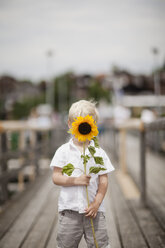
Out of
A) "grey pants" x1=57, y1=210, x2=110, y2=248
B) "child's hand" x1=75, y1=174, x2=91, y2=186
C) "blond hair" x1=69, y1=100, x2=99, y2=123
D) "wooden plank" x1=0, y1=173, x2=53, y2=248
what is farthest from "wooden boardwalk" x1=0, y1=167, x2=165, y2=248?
"blond hair" x1=69, y1=100, x2=99, y2=123

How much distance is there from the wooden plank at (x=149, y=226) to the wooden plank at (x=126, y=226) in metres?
0.05

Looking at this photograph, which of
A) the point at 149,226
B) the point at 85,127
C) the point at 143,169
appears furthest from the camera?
the point at 143,169

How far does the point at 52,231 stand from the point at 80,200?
130 centimetres

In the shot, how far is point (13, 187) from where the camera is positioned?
339 inches

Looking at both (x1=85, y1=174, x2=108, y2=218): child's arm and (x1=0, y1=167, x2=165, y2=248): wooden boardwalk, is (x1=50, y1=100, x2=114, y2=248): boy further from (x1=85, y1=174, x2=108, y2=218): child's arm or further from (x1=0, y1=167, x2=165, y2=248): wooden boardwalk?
(x1=0, y1=167, x2=165, y2=248): wooden boardwalk

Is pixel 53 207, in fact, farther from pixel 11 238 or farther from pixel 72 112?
pixel 72 112

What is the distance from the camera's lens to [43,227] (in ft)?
9.77

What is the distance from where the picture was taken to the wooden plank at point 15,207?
9.98ft

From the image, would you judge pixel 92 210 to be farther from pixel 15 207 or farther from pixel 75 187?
pixel 15 207

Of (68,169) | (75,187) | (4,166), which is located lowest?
(4,166)

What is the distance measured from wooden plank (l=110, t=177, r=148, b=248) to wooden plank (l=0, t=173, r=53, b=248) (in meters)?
0.92

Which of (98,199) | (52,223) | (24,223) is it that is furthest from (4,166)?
(98,199)

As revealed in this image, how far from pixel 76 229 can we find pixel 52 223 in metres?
1.44

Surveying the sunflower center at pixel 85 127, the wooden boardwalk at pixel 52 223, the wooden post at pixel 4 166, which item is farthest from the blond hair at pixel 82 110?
the wooden post at pixel 4 166
